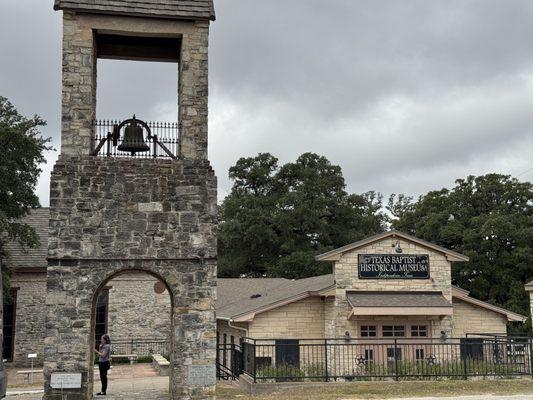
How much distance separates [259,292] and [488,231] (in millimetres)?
16199

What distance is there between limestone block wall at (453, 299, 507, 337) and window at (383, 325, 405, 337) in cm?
215

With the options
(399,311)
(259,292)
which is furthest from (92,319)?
(259,292)

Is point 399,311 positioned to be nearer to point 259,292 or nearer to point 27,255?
point 259,292

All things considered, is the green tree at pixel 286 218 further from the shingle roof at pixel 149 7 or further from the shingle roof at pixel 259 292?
the shingle roof at pixel 149 7

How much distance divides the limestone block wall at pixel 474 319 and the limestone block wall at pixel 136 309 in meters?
12.4

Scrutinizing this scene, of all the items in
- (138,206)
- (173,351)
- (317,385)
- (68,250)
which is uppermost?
(138,206)

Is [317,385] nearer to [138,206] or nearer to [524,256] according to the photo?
[138,206]

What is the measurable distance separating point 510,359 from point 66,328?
1250 cm

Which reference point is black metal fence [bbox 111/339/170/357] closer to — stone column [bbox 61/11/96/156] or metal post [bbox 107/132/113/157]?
metal post [bbox 107/132/113/157]

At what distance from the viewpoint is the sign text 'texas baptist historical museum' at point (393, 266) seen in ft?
70.0

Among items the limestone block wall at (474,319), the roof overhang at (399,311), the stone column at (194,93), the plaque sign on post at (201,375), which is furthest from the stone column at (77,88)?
the limestone block wall at (474,319)

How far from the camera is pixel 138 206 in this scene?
1351cm

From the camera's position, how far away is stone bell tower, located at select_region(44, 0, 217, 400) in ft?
43.0

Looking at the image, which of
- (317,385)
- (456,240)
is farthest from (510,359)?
(456,240)
